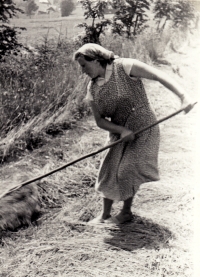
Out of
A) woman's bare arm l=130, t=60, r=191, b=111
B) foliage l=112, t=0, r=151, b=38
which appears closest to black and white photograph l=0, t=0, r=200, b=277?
woman's bare arm l=130, t=60, r=191, b=111

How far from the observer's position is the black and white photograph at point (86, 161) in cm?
225

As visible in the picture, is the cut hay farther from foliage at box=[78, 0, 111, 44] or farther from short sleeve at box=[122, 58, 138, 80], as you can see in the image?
foliage at box=[78, 0, 111, 44]

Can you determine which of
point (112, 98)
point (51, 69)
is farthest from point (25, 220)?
point (51, 69)

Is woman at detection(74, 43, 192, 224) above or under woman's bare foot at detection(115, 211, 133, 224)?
above

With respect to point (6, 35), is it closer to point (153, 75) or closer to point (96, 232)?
point (153, 75)

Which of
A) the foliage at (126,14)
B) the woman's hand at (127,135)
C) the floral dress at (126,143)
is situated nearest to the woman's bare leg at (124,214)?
the floral dress at (126,143)

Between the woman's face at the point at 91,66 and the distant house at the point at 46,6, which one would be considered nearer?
the woman's face at the point at 91,66

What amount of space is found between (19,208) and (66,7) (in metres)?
2.21

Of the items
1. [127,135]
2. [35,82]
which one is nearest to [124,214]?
[127,135]

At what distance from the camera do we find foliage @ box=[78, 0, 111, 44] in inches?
183

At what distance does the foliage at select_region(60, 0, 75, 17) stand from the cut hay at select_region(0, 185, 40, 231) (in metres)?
1.92

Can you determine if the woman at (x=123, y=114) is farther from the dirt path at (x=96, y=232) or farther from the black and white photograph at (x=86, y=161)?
the dirt path at (x=96, y=232)

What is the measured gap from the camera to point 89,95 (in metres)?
2.27

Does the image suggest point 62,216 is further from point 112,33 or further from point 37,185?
point 112,33
